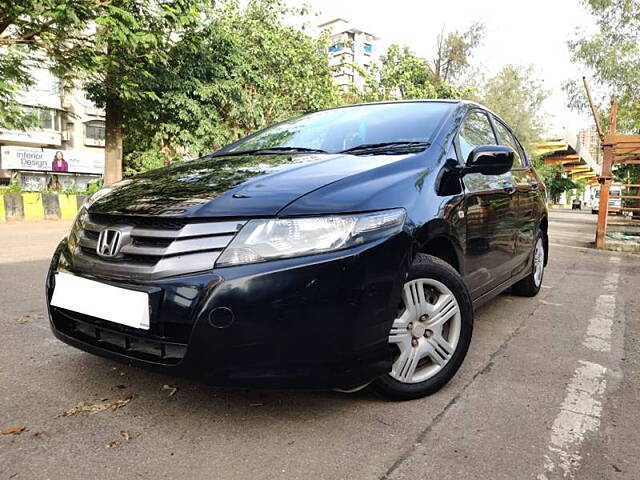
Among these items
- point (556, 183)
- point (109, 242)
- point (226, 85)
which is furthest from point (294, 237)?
point (556, 183)

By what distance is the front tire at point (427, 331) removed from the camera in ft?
7.02

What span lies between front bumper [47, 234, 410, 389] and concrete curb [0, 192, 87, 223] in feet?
37.2

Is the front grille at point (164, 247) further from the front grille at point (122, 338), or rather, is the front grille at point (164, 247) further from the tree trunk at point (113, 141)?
the tree trunk at point (113, 141)

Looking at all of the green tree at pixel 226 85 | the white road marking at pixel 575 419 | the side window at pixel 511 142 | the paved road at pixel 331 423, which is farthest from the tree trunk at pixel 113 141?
the white road marking at pixel 575 419

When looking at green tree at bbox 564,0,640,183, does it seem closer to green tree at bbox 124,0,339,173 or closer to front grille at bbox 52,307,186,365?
green tree at bbox 124,0,339,173

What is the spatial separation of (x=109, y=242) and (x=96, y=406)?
0.74 meters

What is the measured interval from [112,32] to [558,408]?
29.4 ft

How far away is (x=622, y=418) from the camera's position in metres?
2.15

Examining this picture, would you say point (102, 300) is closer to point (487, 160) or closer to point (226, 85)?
point (487, 160)

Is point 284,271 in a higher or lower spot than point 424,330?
higher

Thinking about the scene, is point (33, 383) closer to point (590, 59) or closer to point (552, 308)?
point (552, 308)

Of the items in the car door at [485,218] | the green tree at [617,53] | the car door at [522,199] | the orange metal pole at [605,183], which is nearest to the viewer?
the car door at [485,218]

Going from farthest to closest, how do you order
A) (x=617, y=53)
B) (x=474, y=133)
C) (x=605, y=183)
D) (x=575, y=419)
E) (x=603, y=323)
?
(x=617, y=53)
(x=605, y=183)
(x=603, y=323)
(x=474, y=133)
(x=575, y=419)

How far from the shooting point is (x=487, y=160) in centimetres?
260
